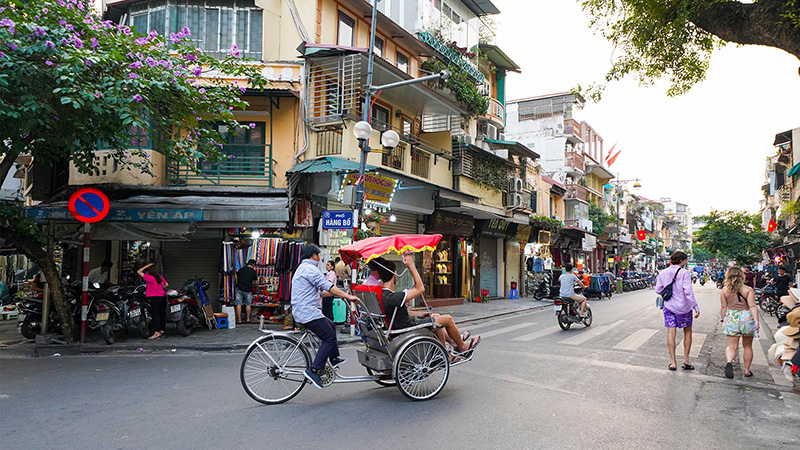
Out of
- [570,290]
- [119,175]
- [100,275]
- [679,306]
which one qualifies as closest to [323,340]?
[679,306]

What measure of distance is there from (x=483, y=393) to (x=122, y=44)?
353 inches

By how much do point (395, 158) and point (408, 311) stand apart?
1262cm

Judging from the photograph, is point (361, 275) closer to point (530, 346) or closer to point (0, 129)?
point (530, 346)

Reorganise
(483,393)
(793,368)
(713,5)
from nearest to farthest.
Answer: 1. (793,368)
2. (483,393)
3. (713,5)

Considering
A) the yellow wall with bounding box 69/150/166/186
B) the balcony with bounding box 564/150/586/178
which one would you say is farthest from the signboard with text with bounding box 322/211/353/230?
the balcony with bounding box 564/150/586/178

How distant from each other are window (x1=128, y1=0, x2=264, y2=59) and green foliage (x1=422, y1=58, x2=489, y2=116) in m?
7.27

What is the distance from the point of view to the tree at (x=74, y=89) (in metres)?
8.52

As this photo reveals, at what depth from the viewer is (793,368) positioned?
6031 mm

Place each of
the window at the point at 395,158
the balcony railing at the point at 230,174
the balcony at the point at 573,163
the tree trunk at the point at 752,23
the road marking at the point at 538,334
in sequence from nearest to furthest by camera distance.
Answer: the tree trunk at the point at 752,23
the road marking at the point at 538,334
the balcony railing at the point at 230,174
the window at the point at 395,158
the balcony at the point at 573,163

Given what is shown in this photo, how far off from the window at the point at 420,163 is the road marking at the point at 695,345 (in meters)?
11.0

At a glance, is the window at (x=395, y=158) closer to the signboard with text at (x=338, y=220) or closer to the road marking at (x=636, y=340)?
the signboard with text at (x=338, y=220)

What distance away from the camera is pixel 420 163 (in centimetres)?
A: 2039

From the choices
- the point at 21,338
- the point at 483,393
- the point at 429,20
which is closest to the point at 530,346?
the point at 483,393

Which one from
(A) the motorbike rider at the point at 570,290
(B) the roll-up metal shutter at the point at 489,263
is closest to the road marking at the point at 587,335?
(A) the motorbike rider at the point at 570,290
